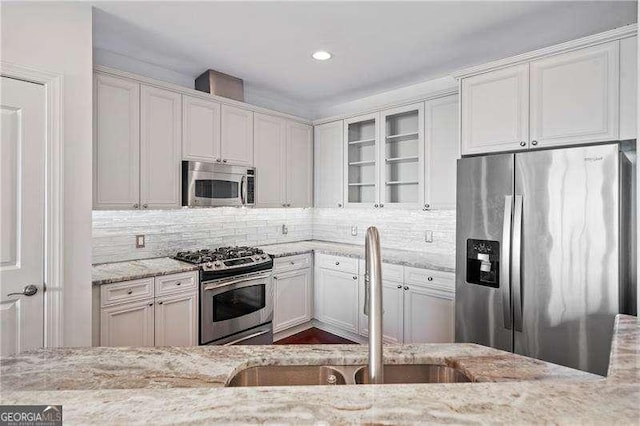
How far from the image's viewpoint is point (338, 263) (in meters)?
3.74

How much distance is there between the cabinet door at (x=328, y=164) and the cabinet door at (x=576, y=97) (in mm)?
2126

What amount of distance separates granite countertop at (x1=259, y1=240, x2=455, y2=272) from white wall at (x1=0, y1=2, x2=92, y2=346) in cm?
171

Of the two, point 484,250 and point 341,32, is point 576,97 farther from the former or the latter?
point 341,32

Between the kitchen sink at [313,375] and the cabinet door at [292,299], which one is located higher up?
the kitchen sink at [313,375]

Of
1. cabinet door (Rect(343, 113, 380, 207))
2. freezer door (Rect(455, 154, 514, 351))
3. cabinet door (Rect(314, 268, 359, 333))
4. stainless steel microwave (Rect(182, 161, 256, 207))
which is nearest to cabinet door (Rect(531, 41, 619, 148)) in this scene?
freezer door (Rect(455, 154, 514, 351))

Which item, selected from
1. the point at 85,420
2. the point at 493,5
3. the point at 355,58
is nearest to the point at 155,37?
the point at 355,58

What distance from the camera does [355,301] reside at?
3582 mm

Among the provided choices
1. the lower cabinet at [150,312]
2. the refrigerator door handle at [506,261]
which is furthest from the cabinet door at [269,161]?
the refrigerator door handle at [506,261]

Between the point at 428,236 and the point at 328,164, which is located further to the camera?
the point at 328,164

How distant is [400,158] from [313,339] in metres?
2.12

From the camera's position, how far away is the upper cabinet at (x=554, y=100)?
2090 mm

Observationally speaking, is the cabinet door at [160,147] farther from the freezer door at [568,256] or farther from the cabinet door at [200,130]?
the freezer door at [568,256]

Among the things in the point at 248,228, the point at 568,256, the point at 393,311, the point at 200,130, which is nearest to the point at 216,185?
the point at 200,130

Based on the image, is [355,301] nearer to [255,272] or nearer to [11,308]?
[255,272]
